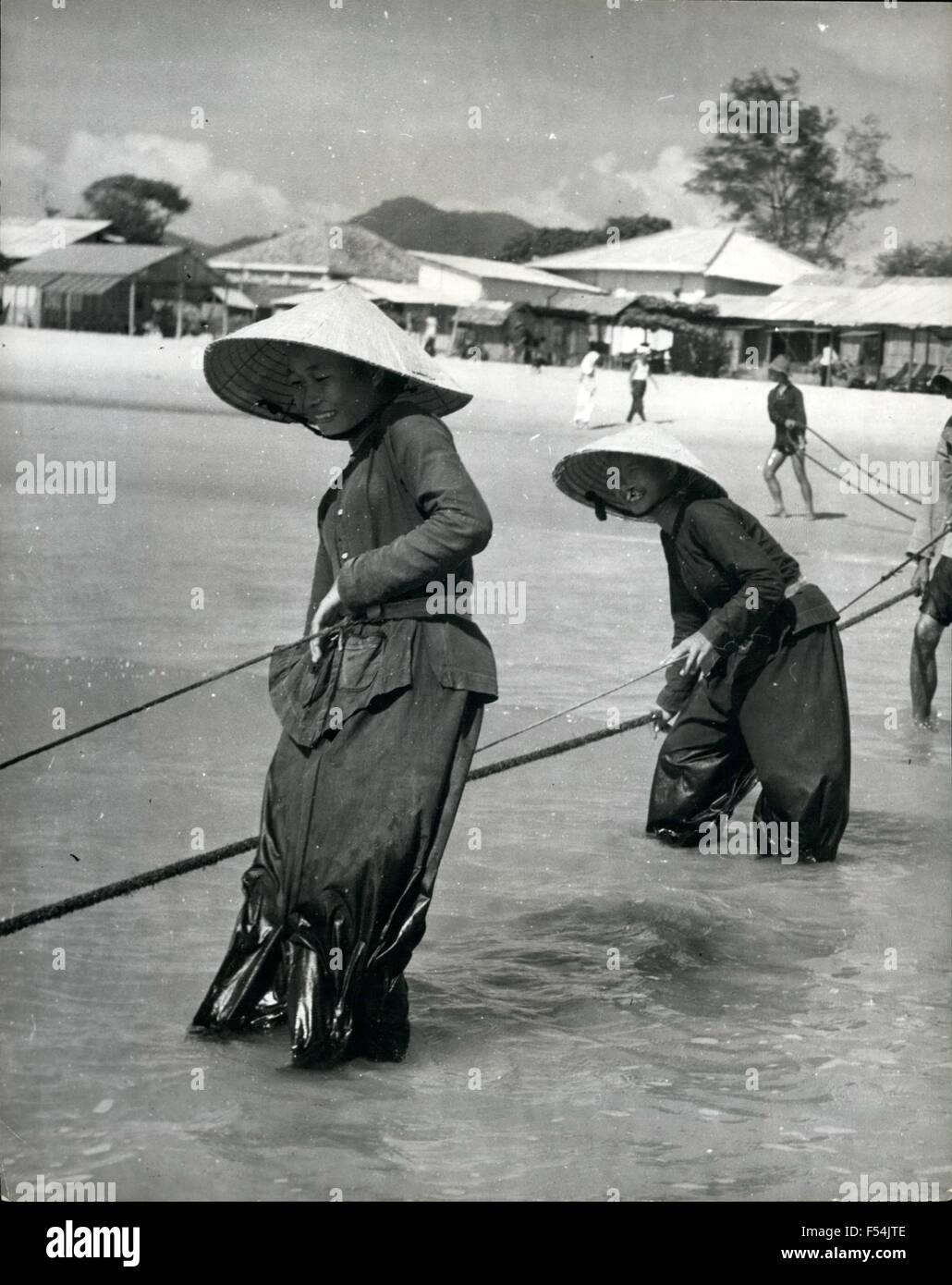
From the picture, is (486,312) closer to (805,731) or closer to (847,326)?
(847,326)

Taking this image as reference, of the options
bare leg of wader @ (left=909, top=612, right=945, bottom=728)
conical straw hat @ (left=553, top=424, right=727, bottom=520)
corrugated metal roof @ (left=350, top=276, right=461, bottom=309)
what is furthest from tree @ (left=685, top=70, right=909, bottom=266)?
bare leg of wader @ (left=909, top=612, right=945, bottom=728)

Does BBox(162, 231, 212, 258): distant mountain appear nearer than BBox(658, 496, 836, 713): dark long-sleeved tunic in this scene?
Yes

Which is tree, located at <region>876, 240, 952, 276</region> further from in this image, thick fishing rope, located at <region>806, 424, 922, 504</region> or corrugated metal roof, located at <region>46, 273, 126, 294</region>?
corrugated metal roof, located at <region>46, 273, 126, 294</region>

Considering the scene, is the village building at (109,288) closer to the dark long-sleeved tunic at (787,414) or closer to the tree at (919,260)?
the dark long-sleeved tunic at (787,414)

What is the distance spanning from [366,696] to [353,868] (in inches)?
15.2

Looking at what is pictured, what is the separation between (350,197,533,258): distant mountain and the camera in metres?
5.07

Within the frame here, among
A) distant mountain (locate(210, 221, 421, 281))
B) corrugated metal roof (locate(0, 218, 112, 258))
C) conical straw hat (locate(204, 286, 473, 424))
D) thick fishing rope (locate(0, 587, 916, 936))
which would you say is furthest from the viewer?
distant mountain (locate(210, 221, 421, 281))

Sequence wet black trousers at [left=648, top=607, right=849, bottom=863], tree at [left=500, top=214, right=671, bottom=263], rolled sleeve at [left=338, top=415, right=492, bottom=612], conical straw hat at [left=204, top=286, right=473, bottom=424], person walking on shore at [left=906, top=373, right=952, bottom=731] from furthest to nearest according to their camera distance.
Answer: person walking on shore at [left=906, top=373, right=952, bottom=731] → wet black trousers at [left=648, top=607, right=849, bottom=863] → tree at [left=500, top=214, right=671, bottom=263] → conical straw hat at [left=204, top=286, right=473, bottom=424] → rolled sleeve at [left=338, top=415, right=492, bottom=612]

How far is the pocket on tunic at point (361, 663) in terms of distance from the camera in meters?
4.18

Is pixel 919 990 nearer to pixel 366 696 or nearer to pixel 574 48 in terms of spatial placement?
pixel 366 696

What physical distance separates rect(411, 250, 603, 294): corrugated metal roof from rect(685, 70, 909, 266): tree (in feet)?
1.72

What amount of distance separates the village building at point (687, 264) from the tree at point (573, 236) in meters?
0.03

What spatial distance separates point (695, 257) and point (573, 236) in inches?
15.1

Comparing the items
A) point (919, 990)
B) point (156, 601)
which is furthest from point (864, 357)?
point (156, 601)
